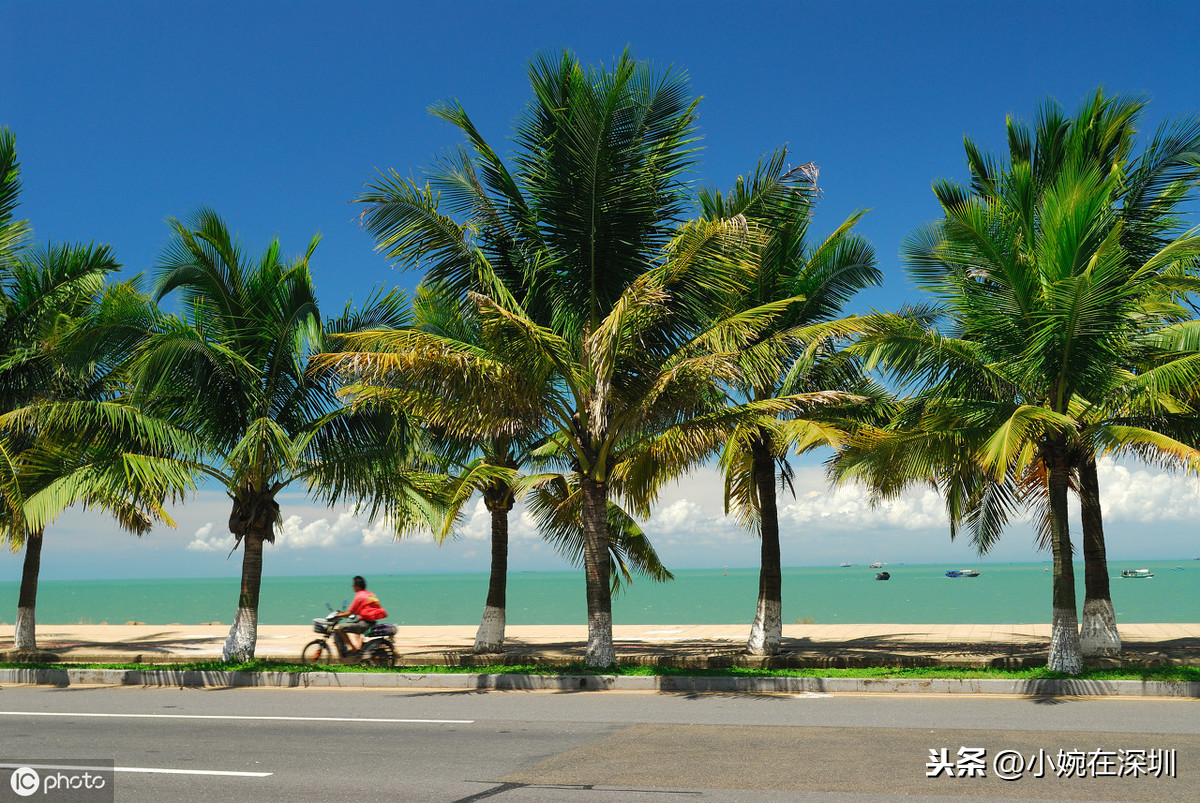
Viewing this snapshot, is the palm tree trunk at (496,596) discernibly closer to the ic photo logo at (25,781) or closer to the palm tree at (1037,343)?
the palm tree at (1037,343)

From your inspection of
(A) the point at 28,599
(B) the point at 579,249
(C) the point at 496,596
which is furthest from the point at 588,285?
(A) the point at 28,599

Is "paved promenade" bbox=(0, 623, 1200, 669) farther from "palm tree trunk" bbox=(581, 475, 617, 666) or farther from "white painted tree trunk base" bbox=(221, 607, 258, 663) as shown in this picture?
"palm tree trunk" bbox=(581, 475, 617, 666)

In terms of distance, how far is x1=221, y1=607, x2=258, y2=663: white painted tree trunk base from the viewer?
16266 mm

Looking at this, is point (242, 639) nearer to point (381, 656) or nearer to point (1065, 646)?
point (381, 656)

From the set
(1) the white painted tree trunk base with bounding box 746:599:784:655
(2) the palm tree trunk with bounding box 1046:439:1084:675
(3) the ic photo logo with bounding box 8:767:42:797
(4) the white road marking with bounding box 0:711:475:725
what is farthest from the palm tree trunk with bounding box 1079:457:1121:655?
(3) the ic photo logo with bounding box 8:767:42:797

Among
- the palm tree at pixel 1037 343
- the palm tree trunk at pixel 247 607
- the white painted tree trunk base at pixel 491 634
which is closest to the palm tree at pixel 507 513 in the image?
the white painted tree trunk base at pixel 491 634

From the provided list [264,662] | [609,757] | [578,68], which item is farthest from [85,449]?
[609,757]

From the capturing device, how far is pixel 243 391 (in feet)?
53.4

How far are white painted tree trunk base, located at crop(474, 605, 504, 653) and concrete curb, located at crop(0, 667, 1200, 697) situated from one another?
3.94 m

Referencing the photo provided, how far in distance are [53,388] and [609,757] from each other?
51.2ft

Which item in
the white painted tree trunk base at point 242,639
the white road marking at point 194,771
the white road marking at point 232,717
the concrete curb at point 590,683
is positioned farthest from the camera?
the white painted tree trunk base at point 242,639

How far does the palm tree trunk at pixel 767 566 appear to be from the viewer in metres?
16.5

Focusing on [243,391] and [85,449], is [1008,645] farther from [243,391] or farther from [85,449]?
[85,449]

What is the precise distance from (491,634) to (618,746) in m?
10.2
